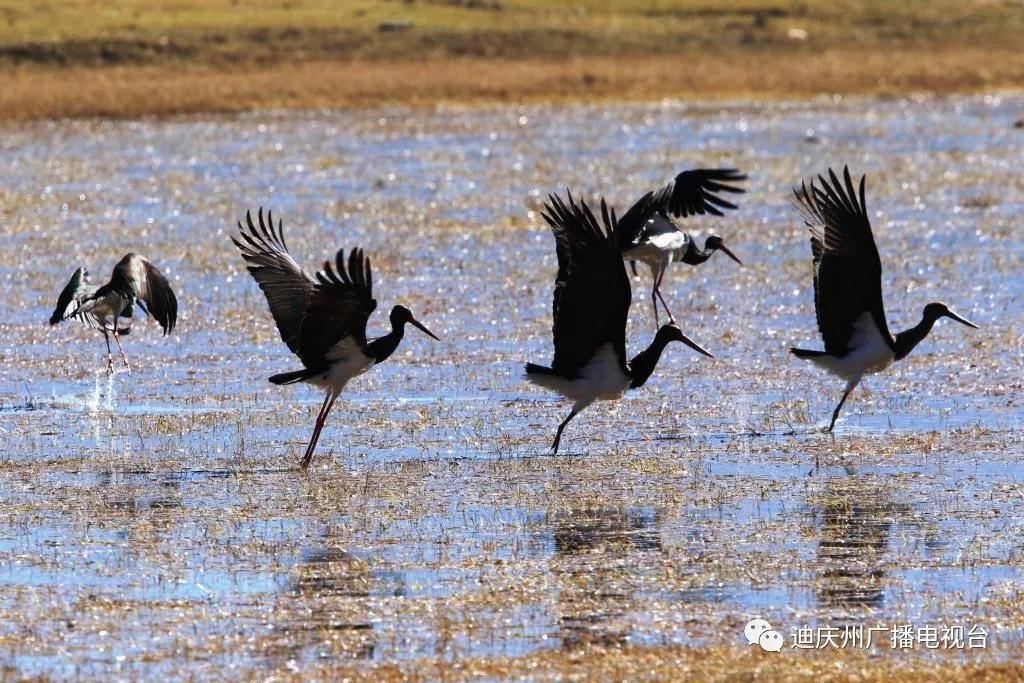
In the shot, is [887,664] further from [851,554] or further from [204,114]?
[204,114]

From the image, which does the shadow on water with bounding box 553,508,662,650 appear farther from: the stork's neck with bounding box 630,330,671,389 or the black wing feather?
the black wing feather

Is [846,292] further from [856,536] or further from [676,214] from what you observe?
[676,214]

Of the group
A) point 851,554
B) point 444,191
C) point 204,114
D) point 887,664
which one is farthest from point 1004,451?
point 204,114

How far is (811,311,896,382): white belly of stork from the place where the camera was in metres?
11.4

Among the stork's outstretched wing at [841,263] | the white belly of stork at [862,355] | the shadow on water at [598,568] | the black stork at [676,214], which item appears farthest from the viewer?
the black stork at [676,214]

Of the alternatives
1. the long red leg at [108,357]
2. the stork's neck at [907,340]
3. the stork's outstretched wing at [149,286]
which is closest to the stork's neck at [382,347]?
the stork's outstretched wing at [149,286]

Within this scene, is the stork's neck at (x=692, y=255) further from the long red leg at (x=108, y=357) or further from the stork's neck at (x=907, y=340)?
the long red leg at (x=108, y=357)

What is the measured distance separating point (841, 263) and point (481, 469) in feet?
8.69

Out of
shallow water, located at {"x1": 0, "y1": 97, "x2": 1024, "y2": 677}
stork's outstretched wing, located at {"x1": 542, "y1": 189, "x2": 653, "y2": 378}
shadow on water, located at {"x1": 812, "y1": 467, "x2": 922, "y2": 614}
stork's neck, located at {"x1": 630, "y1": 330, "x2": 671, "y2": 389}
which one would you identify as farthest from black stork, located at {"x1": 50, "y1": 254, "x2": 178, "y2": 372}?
shadow on water, located at {"x1": 812, "y1": 467, "x2": 922, "y2": 614}

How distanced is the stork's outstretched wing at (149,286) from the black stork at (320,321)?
2.31 meters

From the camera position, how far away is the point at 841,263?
11203 mm

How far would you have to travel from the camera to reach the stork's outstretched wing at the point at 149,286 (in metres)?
13.4

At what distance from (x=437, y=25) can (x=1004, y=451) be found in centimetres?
3808

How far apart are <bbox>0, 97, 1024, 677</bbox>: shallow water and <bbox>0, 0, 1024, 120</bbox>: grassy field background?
1599 cm
